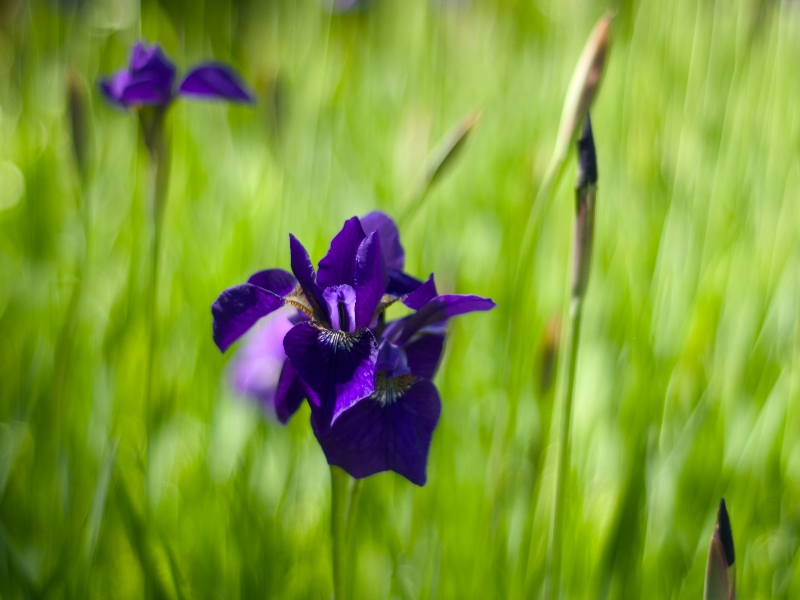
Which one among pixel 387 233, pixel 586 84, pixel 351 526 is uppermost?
pixel 586 84

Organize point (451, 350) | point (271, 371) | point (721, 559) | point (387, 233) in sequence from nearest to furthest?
1. point (721, 559)
2. point (387, 233)
3. point (271, 371)
4. point (451, 350)

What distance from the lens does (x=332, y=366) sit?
0.40 m

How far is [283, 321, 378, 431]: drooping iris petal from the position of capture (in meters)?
0.38

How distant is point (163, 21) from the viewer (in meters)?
2.29

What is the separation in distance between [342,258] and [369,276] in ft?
0.14

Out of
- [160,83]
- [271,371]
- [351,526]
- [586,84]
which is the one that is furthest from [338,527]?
[160,83]

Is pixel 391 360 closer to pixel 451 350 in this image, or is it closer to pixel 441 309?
pixel 441 309

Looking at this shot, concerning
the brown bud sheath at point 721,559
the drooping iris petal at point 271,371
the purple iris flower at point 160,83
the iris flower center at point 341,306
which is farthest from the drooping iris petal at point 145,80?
the brown bud sheath at point 721,559

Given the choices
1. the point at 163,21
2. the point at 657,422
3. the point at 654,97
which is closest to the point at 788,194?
the point at 654,97

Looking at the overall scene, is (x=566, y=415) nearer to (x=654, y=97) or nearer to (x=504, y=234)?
(x=504, y=234)

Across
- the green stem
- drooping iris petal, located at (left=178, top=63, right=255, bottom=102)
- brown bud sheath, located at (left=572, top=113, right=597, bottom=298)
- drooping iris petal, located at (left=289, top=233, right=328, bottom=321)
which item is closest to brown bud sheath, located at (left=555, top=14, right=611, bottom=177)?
brown bud sheath, located at (left=572, top=113, right=597, bottom=298)

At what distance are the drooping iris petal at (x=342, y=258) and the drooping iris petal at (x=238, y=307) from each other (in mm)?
48

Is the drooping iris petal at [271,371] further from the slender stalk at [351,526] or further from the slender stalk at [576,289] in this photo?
the slender stalk at [576,289]

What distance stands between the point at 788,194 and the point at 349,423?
105 cm
